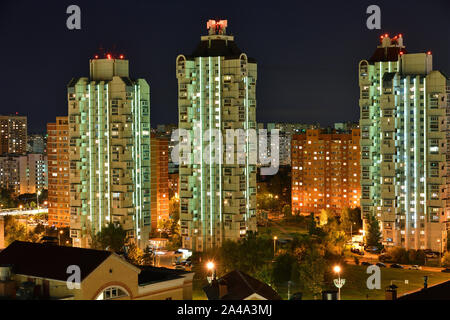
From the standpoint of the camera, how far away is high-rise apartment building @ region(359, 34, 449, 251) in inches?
1900

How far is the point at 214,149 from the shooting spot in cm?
4788

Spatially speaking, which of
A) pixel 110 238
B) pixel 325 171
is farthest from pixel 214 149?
pixel 325 171

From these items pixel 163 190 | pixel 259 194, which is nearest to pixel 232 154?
pixel 163 190

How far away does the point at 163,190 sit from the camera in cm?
6700

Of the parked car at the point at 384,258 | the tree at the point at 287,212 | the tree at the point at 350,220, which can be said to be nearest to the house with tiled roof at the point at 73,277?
the parked car at the point at 384,258

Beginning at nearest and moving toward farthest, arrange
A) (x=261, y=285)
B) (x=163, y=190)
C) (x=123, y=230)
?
(x=261, y=285) → (x=123, y=230) → (x=163, y=190)

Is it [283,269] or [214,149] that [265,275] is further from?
[214,149]

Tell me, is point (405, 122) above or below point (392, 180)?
above

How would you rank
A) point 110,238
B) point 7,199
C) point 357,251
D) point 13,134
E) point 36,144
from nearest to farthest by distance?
point 110,238 < point 357,251 < point 7,199 < point 13,134 < point 36,144

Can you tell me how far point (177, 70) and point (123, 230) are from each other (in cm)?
1113

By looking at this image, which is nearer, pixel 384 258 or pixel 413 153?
pixel 384 258

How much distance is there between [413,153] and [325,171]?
26311mm

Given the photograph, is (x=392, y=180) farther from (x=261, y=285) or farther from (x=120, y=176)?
(x=261, y=285)

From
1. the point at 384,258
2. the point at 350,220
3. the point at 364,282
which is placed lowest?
the point at 364,282
